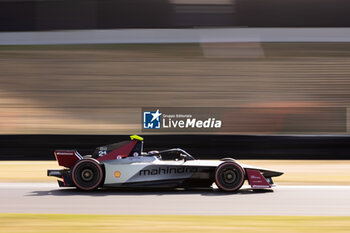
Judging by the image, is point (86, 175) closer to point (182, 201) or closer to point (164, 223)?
point (182, 201)

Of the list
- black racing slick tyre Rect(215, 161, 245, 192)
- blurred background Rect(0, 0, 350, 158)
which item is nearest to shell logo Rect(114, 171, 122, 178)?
black racing slick tyre Rect(215, 161, 245, 192)

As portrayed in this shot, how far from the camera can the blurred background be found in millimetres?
14523

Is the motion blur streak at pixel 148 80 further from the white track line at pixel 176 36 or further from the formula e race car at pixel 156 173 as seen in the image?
the formula e race car at pixel 156 173

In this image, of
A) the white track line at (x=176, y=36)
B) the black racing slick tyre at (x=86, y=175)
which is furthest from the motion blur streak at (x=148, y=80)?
the black racing slick tyre at (x=86, y=175)

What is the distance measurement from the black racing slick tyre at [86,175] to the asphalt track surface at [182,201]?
13 cm

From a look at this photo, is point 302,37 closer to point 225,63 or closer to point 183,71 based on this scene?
point 225,63

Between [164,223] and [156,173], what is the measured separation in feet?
7.30

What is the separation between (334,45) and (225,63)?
3.54 meters

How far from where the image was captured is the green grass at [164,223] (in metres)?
4.71

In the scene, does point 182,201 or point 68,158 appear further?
point 68,158

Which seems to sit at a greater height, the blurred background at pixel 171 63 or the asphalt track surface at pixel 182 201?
the blurred background at pixel 171 63

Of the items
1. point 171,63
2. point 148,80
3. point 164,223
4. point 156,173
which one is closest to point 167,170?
point 156,173

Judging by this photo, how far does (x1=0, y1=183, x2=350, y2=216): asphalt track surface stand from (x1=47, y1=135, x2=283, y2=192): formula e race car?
0.14 m

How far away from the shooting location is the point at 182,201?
648cm
